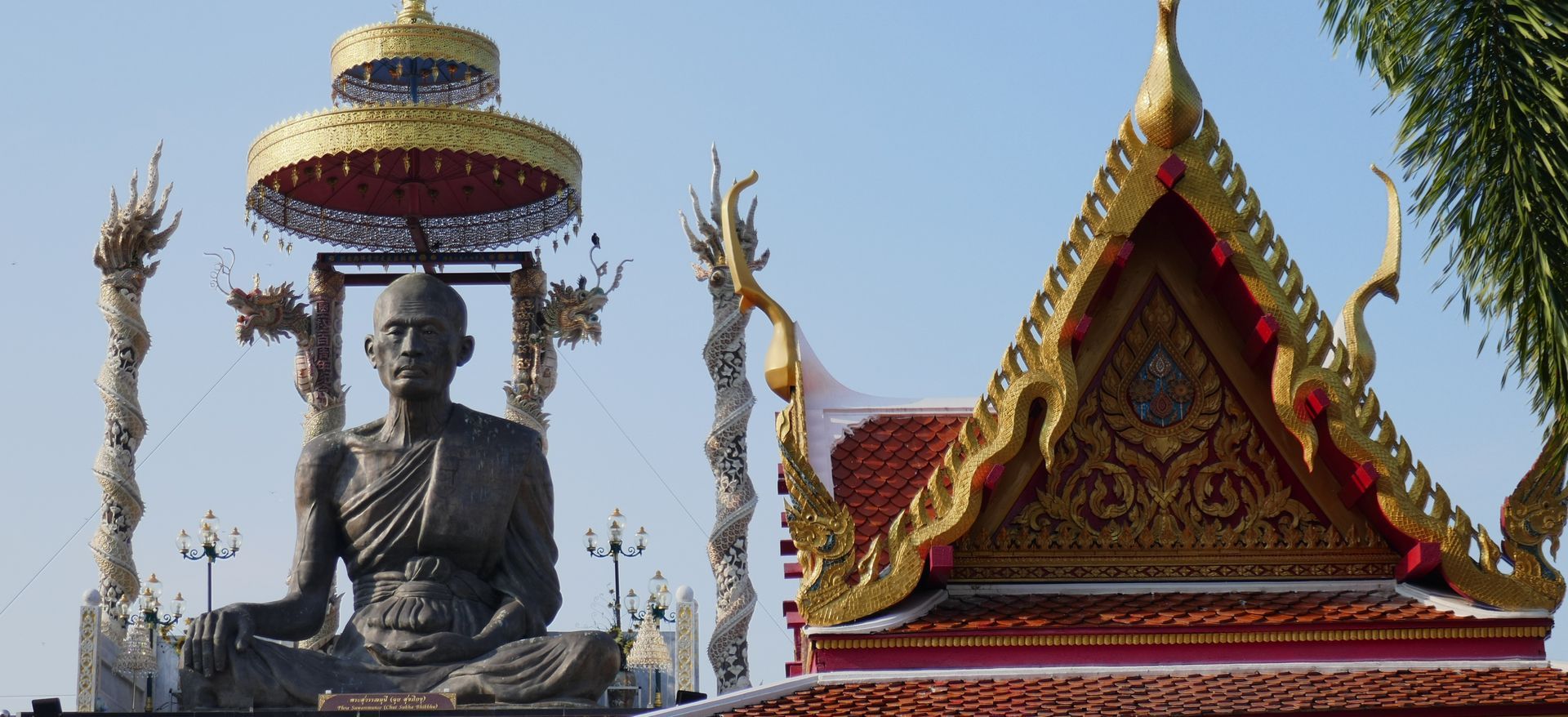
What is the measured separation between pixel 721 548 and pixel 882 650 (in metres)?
12.9

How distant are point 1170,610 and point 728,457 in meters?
13.3

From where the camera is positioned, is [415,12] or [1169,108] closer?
[1169,108]

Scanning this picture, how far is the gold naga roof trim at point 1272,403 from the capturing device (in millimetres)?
13367

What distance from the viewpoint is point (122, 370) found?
87.3 feet

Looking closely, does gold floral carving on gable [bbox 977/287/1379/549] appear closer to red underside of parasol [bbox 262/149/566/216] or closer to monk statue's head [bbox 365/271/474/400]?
monk statue's head [bbox 365/271/474/400]

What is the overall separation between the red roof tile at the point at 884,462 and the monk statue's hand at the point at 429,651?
6.83 feet

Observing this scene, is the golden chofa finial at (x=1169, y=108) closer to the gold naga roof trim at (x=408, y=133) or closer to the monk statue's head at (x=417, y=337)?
the monk statue's head at (x=417, y=337)

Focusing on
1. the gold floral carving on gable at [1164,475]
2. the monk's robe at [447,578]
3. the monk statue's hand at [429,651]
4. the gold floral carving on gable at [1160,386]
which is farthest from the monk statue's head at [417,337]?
the gold floral carving on gable at [1160,386]

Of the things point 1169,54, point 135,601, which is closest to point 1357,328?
point 1169,54

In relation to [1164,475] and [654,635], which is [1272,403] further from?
[654,635]

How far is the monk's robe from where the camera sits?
501 inches

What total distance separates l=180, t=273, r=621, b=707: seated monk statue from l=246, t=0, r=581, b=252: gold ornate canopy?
13354 millimetres

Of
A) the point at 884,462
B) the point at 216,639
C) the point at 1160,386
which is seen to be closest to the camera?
the point at 216,639

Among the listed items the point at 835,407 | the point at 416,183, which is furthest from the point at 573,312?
the point at 835,407
